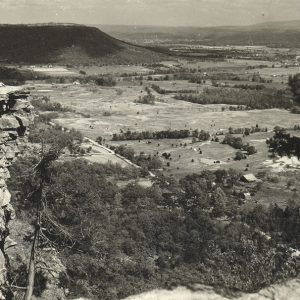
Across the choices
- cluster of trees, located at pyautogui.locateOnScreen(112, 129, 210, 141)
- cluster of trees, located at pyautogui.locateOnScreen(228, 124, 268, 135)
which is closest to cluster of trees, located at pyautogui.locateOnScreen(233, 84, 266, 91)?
cluster of trees, located at pyautogui.locateOnScreen(228, 124, 268, 135)

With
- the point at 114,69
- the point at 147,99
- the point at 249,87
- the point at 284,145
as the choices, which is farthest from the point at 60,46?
the point at 284,145

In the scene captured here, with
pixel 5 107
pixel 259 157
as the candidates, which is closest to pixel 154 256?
pixel 5 107

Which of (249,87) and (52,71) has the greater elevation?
(52,71)

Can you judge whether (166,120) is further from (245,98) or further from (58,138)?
(58,138)

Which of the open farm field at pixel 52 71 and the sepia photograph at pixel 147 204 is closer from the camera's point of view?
the sepia photograph at pixel 147 204

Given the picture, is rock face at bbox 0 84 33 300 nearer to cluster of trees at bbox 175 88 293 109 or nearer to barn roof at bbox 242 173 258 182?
barn roof at bbox 242 173 258 182

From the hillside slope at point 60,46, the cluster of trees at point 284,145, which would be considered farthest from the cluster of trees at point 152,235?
the hillside slope at point 60,46

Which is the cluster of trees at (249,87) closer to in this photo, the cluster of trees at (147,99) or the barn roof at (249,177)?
the cluster of trees at (147,99)

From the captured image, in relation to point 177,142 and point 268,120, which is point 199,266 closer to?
point 177,142
